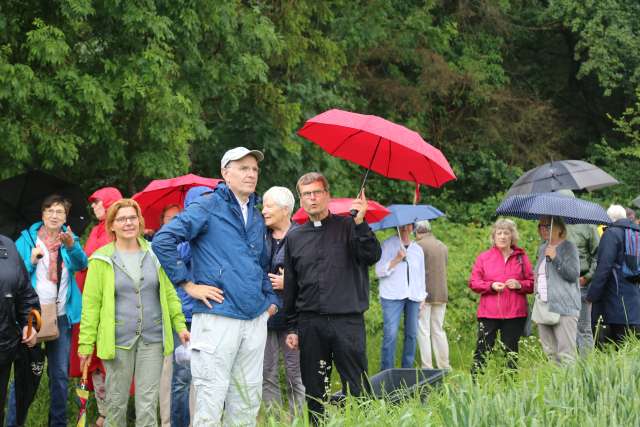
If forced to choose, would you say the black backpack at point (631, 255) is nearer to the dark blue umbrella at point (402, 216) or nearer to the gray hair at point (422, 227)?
the dark blue umbrella at point (402, 216)

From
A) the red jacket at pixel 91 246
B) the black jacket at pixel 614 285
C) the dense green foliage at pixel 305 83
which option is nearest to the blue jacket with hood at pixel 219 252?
the red jacket at pixel 91 246

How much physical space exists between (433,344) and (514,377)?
17.7ft

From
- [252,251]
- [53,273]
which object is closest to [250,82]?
[53,273]

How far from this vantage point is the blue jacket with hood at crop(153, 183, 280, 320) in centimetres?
564

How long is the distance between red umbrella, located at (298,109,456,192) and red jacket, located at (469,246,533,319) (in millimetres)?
2276

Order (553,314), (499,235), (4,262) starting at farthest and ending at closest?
(499,235) < (553,314) < (4,262)

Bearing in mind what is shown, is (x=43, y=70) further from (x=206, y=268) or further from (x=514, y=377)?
(x=514, y=377)

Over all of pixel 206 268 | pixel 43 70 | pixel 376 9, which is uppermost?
pixel 376 9

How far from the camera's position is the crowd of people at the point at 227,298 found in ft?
18.7

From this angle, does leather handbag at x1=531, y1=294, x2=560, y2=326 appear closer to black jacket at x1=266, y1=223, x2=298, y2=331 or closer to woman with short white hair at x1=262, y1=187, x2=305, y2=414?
woman with short white hair at x1=262, y1=187, x2=305, y2=414

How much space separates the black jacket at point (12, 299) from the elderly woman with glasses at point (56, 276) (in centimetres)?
77

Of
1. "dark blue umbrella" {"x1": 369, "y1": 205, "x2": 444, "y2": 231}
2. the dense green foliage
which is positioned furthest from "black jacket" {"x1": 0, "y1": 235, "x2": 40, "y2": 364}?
the dense green foliage

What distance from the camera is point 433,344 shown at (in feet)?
37.4

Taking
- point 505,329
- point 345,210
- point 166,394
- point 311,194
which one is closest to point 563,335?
point 505,329
